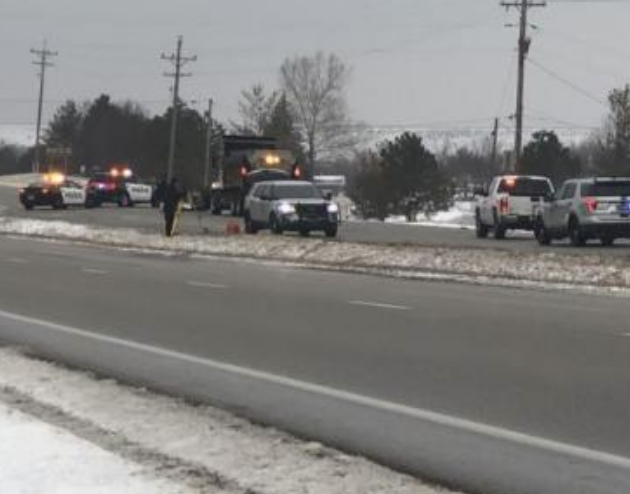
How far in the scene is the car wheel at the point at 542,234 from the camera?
30.5 metres

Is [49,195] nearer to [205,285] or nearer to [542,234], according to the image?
[542,234]

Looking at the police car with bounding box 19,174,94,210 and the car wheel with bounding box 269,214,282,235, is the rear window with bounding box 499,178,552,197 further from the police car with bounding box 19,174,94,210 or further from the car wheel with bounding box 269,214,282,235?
the police car with bounding box 19,174,94,210

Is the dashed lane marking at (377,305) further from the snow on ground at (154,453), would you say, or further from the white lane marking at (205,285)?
the snow on ground at (154,453)

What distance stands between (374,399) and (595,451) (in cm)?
222

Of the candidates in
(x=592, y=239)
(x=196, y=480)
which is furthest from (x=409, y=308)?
(x=592, y=239)

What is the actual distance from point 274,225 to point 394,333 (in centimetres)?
2151

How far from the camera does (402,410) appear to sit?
8.68 metres

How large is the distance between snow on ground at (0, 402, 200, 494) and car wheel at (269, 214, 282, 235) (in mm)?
26592

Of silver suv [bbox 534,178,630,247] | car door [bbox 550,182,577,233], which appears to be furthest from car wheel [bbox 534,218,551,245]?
silver suv [bbox 534,178,630,247]

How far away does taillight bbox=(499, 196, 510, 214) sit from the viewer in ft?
110

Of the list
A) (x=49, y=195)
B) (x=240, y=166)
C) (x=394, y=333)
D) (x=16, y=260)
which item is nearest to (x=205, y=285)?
(x=394, y=333)

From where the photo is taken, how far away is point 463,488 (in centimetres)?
647

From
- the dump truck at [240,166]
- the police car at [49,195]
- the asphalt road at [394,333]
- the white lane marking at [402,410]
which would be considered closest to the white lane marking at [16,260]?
the asphalt road at [394,333]

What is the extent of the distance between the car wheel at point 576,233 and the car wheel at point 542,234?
1468 millimetres
